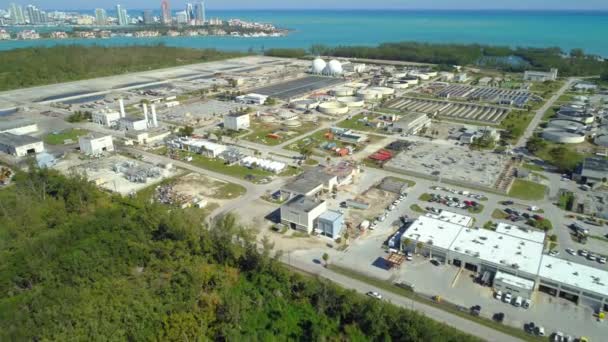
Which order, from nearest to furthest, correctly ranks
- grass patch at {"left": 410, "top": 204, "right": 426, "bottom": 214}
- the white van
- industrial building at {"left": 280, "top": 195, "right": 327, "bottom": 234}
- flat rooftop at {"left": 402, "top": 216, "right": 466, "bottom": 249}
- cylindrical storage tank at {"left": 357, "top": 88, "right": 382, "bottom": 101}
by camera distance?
the white van < flat rooftop at {"left": 402, "top": 216, "right": 466, "bottom": 249} < industrial building at {"left": 280, "top": 195, "right": 327, "bottom": 234} < grass patch at {"left": 410, "top": 204, "right": 426, "bottom": 214} < cylindrical storage tank at {"left": 357, "top": 88, "right": 382, "bottom": 101}

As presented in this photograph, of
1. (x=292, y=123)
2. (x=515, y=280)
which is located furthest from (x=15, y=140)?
(x=515, y=280)

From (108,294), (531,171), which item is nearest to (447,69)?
(531,171)

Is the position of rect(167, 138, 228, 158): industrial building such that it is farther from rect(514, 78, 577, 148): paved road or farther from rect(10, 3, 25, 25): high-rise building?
rect(10, 3, 25, 25): high-rise building

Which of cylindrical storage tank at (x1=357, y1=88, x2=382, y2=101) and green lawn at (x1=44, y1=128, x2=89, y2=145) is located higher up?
cylindrical storage tank at (x1=357, y1=88, x2=382, y2=101)

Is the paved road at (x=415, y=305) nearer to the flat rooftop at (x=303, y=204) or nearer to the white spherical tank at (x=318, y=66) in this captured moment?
the flat rooftop at (x=303, y=204)

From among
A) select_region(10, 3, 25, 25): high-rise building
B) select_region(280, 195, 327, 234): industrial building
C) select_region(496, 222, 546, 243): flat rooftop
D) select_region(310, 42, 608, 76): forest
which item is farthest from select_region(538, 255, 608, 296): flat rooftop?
select_region(10, 3, 25, 25): high-rise building

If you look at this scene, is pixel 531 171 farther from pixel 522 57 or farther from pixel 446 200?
pixel 522 57
